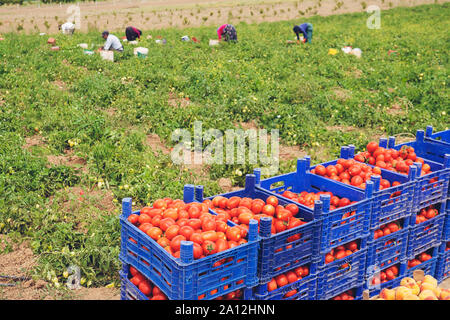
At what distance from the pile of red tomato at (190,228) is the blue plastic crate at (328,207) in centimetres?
68

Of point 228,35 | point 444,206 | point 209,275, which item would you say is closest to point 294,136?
point 444,206

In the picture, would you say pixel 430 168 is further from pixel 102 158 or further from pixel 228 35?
pixel 228 35

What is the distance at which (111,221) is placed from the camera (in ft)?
17.8

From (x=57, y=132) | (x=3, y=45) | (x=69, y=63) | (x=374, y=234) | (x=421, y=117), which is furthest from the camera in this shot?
(x=3, y=45)

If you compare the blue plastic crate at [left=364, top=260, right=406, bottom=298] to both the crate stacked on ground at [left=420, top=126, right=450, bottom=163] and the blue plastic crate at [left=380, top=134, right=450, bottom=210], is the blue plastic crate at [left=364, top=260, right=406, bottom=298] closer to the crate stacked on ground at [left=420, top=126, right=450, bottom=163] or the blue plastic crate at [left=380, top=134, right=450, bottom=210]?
the blue plastic crate at [left=380, top=134, right=450, bottom=210]

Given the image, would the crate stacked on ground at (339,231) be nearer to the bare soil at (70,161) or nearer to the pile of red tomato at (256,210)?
the pile of red tomato at (256,210)

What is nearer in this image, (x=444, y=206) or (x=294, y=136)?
(x=444, y=206)

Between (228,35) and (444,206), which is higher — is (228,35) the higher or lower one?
the higher one

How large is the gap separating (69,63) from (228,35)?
5922mm

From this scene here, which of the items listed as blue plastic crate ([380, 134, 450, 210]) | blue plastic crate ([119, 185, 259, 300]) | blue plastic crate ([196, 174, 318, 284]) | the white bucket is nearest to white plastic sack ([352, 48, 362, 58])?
the white bucket

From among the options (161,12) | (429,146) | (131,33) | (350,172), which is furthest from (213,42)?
(161,12)

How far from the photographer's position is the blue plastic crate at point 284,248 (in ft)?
11.6

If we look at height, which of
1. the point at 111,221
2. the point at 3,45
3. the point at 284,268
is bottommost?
the point at 111,221

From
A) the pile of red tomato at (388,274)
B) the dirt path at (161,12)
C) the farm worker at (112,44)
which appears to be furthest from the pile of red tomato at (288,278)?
the dirt path at (161,12)
